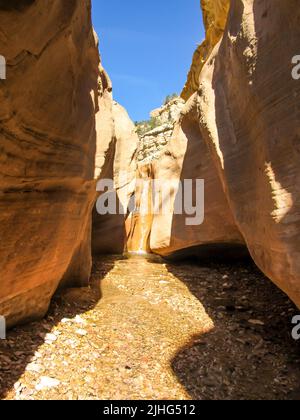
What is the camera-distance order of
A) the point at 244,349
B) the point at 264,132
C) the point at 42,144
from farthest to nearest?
the point at 244,349, the point at 264,132, the point at 42,144

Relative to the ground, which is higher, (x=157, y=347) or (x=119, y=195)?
(x=119, y=195)

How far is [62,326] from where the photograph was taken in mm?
4395

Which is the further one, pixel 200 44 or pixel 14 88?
pixel 200 44

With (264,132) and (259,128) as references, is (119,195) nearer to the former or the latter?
(259,128)

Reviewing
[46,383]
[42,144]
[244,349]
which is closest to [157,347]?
[244,349]

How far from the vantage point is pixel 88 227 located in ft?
20.6

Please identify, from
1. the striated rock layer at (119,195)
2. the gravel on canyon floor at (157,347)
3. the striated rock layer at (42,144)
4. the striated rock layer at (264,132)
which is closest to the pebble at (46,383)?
the gravel on canyon floor at (157,347)

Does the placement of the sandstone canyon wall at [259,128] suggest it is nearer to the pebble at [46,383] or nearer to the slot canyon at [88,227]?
the slot canyon at [88,227]

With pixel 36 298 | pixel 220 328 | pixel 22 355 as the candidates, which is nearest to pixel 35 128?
pixel 36 298

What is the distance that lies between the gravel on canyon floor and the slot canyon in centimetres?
2

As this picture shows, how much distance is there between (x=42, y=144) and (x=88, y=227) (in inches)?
113

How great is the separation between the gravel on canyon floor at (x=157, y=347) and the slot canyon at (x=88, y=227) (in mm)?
19

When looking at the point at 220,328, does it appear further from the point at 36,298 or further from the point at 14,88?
the point at 14,88
